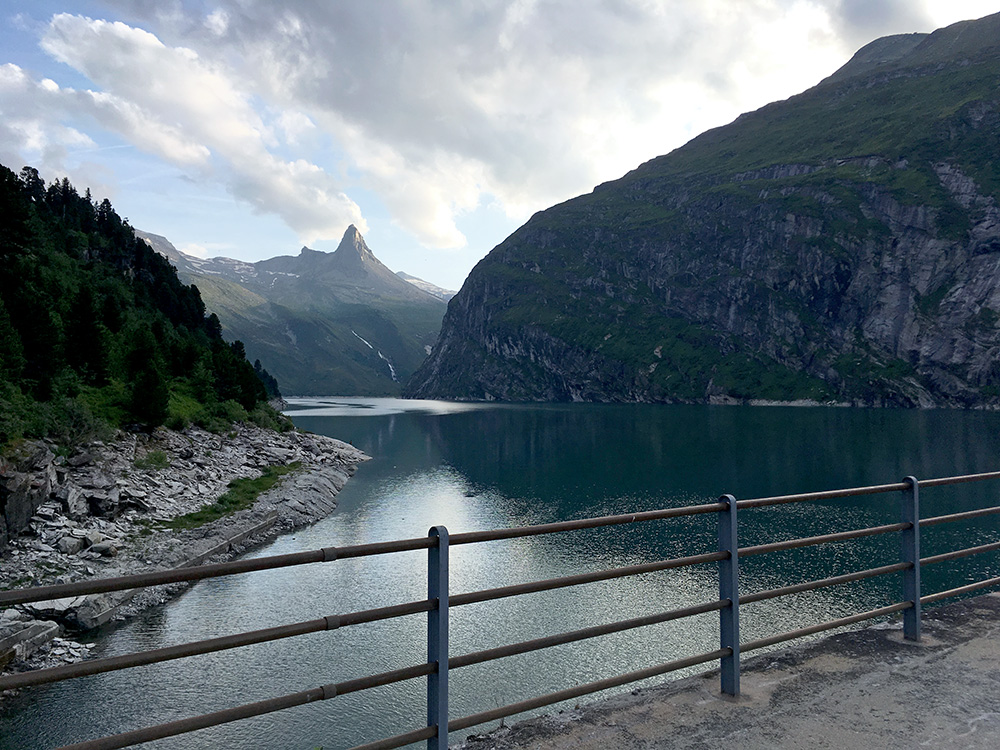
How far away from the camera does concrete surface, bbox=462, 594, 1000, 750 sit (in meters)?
5.80

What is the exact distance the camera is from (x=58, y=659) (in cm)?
1991

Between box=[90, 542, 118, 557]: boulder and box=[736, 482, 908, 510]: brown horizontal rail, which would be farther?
box=[90, 542, 118, 557]: boulder

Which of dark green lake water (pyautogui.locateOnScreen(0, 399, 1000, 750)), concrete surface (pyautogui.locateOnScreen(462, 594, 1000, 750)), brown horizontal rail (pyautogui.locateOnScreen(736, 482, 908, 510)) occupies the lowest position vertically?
dark green lake water (pyautogui.locateOnScreen(0, 399, 1000, 750))

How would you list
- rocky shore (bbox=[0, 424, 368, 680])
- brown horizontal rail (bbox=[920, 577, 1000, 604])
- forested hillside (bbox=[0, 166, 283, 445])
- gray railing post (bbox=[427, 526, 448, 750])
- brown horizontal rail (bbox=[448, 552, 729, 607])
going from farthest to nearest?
1. forested hillside (bbox=[0, 166, 283, 445])
2. rocky shore (bbox=[0, 424, 368, 680])
3. brown horizontal rail (bbox=[920, 577, 1000, 604])
4. brown horizontal rail (bbox=[448, 552, 729, 607])
5. gray railing post (bbox=[427, 526, 448, 750])

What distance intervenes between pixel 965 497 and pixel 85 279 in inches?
3144

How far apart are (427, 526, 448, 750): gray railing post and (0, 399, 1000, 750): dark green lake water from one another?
45.4ft

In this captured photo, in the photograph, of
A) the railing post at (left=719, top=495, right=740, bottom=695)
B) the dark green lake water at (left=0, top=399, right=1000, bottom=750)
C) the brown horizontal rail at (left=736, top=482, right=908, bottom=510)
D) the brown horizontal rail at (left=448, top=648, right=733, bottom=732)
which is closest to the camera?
the brown horizontal rail at (left=448, top=648, right=733, bottom=732)

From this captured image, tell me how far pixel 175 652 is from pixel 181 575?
0.50 metres

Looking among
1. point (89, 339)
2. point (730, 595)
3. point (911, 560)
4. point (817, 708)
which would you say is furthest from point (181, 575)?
point (89, 339)

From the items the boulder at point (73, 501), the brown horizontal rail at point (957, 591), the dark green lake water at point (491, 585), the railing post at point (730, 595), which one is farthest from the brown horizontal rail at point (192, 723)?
the boulder at point (73, 501)

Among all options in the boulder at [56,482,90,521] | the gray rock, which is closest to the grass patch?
the boulder at [56,482,90,521]

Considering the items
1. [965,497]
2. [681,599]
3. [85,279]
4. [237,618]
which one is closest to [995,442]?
[965,497]

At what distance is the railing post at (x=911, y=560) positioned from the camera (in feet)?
26.4

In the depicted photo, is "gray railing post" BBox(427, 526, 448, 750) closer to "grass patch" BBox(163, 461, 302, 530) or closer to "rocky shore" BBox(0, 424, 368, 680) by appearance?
"rocky shore" BBox(0, 424, 368, 680)
